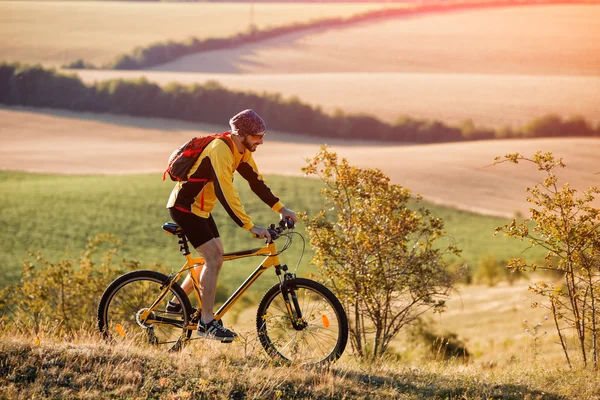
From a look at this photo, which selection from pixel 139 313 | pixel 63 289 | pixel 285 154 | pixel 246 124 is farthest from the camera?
pixel 285 154

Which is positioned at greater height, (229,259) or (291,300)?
(229,259)

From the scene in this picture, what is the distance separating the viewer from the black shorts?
226 inches

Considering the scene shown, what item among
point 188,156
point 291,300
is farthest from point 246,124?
point 291,300

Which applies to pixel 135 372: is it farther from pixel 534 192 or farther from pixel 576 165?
pixel 576 165

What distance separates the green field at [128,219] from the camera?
1230 inches

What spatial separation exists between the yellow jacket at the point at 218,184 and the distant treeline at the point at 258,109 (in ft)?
124

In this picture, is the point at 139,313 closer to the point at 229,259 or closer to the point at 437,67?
the point at 229,259

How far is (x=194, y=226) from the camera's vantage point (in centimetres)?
576

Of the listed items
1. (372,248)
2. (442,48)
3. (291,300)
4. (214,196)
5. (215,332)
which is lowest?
(215,332)

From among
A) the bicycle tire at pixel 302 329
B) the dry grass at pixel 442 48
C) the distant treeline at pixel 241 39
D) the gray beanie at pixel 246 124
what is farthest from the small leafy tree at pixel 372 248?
the distant treeline at pixel 241 39

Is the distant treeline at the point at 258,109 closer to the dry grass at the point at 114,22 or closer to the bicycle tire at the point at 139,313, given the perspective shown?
the dry grass at the point at 114,22

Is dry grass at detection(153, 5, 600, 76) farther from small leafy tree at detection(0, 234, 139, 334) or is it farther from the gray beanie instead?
the gray beanie

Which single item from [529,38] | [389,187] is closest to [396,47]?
[529,38]

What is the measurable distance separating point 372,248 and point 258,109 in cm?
4417
